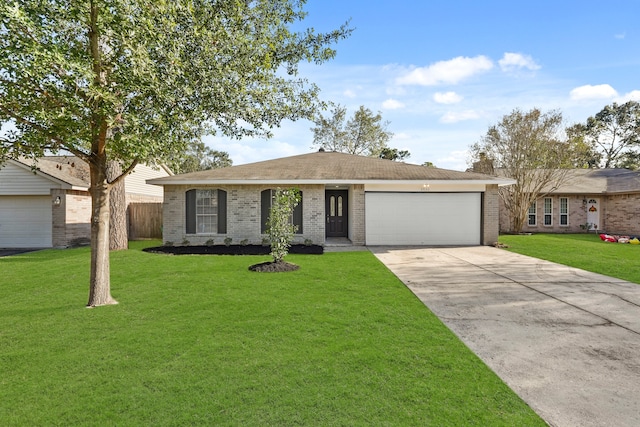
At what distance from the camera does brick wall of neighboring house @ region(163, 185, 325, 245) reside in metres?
13.8

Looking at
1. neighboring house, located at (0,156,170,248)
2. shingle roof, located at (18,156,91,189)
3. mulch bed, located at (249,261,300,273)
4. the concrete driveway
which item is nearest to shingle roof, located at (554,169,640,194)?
the concrete driveway

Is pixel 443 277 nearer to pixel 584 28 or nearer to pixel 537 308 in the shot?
pixel 537 308

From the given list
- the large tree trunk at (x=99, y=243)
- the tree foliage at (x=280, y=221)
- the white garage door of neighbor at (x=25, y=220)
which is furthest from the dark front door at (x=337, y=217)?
the white garage door of neighbor at (x=25, y=220)

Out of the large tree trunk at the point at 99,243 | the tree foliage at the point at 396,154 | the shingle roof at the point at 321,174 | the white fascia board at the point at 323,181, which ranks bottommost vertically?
the large tree trunk at the point at 99,243

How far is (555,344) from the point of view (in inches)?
169

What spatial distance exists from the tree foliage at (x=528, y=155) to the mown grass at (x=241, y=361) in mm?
16939

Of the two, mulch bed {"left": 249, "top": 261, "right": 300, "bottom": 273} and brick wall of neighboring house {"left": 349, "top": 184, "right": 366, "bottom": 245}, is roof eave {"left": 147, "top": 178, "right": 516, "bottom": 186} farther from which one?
mulch bed {"left": 249, "top": 261, "right": 300, "bottom": 273}

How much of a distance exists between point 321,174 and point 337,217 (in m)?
3.50

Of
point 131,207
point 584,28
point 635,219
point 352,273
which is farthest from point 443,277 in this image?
point 635,219

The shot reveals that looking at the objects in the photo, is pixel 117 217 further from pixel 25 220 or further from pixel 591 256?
pixel 591 256

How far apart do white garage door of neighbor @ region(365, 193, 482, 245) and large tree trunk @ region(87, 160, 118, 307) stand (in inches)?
391

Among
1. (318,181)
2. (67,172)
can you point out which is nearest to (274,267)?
(318,181)

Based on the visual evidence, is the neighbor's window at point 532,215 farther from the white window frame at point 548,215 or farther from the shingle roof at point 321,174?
the shingle roof at point 321,174

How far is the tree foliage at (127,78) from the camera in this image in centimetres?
467
